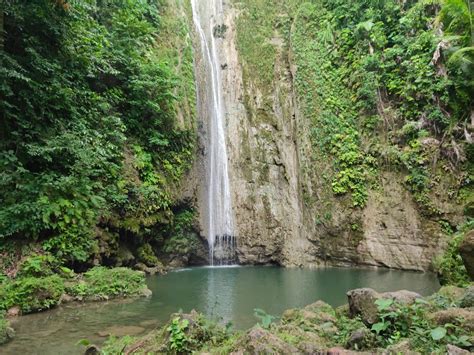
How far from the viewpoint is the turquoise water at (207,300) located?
501 centimetres

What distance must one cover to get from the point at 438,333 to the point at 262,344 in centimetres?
153

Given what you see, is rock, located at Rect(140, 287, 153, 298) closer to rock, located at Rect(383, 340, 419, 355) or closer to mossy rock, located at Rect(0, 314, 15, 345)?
mossy rock, located at Rect(0, 314, 15, 345)

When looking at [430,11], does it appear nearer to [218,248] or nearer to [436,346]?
[218,248]

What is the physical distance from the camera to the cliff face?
1199 centimetres

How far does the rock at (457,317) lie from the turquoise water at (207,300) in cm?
288

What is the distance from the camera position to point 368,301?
3.81 metres

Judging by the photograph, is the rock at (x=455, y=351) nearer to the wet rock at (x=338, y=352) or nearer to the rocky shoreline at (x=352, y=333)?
the rocky shoreline at (x=352, y=333)

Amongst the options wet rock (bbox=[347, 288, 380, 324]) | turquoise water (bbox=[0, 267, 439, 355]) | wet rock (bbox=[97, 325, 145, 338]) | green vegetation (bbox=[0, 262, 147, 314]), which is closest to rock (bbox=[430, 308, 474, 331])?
wet rock (bbox=[347, 288, 380, 324])

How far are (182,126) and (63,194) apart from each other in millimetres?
6281

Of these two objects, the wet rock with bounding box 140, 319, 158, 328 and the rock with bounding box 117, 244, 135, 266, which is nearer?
the wet rock with bounding box 140, 319, 158, 328

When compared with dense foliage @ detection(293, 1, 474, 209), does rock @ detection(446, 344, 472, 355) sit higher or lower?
lower

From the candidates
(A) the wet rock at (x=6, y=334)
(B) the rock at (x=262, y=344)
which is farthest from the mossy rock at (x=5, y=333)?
(B) the rock at (x=262, y=344)

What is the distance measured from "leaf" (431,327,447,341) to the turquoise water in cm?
293

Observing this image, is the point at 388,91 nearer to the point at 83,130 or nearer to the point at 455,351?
the point at 83,130
